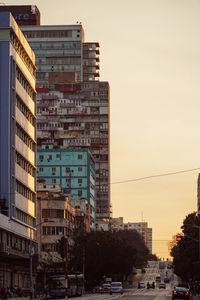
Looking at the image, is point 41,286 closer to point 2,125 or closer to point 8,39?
point 2,125

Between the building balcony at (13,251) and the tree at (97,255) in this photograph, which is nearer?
the building balcony at (13,251)

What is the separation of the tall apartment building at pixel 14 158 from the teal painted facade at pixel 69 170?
274 ft

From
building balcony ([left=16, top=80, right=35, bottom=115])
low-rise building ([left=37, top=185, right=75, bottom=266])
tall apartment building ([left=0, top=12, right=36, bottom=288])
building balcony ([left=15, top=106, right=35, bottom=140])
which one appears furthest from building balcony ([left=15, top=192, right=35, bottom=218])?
low-rise building ([left=37, top=185, right=75, bottom=266])

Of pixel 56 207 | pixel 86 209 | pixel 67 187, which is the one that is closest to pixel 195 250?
pixel 56 207

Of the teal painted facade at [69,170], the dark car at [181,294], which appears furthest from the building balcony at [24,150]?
the teal painted facade at [69,170]

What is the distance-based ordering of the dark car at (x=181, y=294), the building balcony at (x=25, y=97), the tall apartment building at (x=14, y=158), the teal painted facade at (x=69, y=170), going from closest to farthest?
the dark car at (x=181, y=294) < the tall apartment building at (x=14, y=158) < the building balcony at (x=25, y=97) < the teal painted facade at (x=69, y=170)

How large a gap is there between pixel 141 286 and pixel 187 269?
35.4 metres

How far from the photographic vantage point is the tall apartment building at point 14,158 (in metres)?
90.1

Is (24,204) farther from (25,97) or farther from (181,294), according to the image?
(181,294)

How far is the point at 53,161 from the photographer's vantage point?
636 feet

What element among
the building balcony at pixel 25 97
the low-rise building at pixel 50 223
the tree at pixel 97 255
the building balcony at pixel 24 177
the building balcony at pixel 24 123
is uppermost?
the building balcony at pixel 25 97

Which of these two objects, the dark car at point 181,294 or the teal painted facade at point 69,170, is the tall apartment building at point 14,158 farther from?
the teal painted facade at point 69,170

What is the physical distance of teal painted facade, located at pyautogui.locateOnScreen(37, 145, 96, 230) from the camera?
19050cm

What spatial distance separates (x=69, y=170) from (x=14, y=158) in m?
97.6
